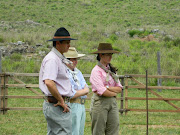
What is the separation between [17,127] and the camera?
30.7 feet

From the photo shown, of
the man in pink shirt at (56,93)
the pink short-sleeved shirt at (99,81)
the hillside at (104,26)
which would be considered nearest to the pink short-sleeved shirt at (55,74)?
the man in pink shirt at (56,93)

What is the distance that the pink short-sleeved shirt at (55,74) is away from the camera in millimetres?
4488

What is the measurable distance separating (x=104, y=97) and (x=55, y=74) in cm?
151

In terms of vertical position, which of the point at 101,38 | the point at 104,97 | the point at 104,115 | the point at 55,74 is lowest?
the point at 104,115

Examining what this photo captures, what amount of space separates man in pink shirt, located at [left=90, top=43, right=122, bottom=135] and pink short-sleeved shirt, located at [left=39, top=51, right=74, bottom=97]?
1.12 metres

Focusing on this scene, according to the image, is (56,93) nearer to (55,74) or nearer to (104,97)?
(55,74)

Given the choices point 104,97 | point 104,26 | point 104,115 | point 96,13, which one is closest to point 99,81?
point 104,97

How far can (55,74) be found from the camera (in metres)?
4.50

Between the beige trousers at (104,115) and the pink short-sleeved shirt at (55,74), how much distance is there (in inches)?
46.2

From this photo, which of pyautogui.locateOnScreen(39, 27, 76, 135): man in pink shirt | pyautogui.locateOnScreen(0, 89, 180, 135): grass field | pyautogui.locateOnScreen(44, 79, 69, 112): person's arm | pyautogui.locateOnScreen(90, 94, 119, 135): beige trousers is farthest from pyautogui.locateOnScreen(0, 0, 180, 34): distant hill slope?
pyautogui.locateOnScreen(44, 79, 69, 112): person's arm

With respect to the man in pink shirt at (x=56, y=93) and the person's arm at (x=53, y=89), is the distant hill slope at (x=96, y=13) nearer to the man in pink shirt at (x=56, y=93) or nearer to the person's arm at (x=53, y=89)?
the man in pink shirt at (x=56, y=93)

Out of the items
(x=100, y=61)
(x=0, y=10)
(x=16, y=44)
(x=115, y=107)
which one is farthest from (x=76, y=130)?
(x=0, y=10)

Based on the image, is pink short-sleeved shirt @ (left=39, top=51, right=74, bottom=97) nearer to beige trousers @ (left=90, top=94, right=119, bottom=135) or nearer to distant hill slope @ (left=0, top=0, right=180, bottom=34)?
beige trousers @ (left=90, top=94, right=119, bottom=135)

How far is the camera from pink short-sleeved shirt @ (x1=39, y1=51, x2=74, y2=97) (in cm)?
449
